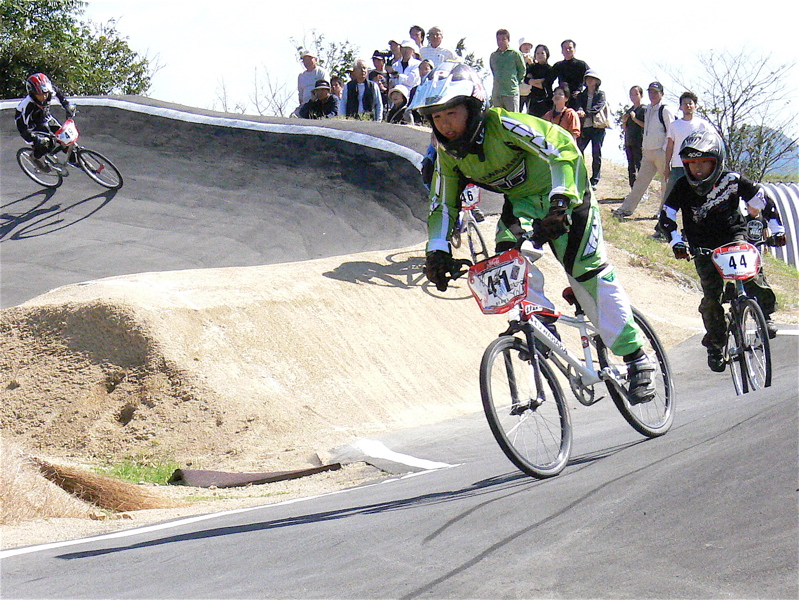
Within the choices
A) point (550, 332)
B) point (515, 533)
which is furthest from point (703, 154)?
point (515, 533)

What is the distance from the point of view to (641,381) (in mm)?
5547

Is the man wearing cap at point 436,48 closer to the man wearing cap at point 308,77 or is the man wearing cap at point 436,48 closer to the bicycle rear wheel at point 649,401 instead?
the man wearing cap at point 308,77

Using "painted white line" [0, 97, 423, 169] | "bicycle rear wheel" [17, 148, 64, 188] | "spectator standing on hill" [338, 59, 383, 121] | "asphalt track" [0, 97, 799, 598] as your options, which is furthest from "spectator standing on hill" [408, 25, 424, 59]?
"asphalt track" [0, 97, 799, 598]

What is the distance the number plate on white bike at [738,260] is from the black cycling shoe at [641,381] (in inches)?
80.5

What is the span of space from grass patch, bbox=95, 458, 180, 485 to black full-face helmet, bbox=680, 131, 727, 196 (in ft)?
17.0

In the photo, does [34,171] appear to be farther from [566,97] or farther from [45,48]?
[45,48]

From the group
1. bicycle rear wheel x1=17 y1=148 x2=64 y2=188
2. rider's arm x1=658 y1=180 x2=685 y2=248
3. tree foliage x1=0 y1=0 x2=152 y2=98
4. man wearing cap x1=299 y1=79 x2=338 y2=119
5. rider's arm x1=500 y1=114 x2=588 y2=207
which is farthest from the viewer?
tree foliage x1=0 y1=0 x2=152 y2=98

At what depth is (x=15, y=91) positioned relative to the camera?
33500 millimetres

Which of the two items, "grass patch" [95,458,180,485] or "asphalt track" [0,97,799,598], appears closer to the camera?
"asphalt track" [0,97,799,598]

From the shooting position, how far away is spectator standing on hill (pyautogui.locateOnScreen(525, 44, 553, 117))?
53.5 feet

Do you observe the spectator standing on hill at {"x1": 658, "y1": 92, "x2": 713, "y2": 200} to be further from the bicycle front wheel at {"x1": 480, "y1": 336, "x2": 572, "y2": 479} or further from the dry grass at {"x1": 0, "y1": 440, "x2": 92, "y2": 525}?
the dry grass at {"x1": 0, "y1": 440, "x2": 92, "y2": 525}

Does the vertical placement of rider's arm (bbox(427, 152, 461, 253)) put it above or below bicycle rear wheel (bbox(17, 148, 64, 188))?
below

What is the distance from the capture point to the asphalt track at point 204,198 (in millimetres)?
15070

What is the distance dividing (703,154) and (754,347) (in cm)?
174
